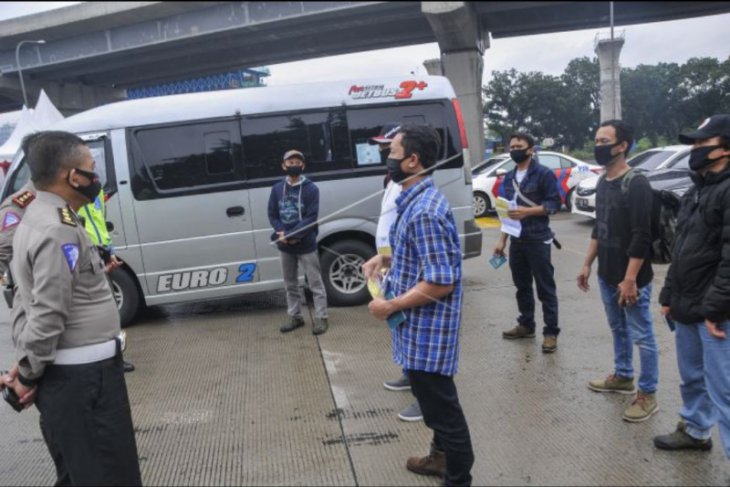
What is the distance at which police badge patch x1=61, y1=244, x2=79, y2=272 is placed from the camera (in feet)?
7.59

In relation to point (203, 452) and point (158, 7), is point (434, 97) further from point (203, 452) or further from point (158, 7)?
point (158, 7)

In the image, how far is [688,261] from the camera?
9.89ft

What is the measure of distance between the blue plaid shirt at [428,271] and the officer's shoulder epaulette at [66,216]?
1396 millimetres

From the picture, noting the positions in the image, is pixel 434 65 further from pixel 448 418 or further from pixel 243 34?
pixel 448 418

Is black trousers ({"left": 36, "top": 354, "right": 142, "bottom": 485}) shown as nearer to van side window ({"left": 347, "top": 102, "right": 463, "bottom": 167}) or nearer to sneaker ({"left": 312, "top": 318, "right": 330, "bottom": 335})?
sneaker ({"left": 312, "top": 318, "right": 330, "bottom": 335})

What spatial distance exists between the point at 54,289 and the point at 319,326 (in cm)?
386

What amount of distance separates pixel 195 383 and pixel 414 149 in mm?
3040

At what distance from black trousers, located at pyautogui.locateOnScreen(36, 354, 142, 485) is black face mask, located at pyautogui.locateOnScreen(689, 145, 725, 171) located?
9.42 ft

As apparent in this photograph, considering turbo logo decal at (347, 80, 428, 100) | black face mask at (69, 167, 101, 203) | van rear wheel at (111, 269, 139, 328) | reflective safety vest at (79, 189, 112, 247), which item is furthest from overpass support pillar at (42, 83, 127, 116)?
black face mask at (69, 167, 101, 203)

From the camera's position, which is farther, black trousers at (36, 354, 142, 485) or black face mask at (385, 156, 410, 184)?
black face mask at (385, 156, 410, 184)

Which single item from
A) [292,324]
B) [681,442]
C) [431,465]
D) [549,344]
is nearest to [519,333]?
[549,344]

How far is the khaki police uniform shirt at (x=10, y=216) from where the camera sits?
413 centimetres

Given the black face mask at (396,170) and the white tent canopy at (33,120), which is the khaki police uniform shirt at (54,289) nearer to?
the black face mask at (396,170)

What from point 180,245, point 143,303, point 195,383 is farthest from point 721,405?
point 143,303
